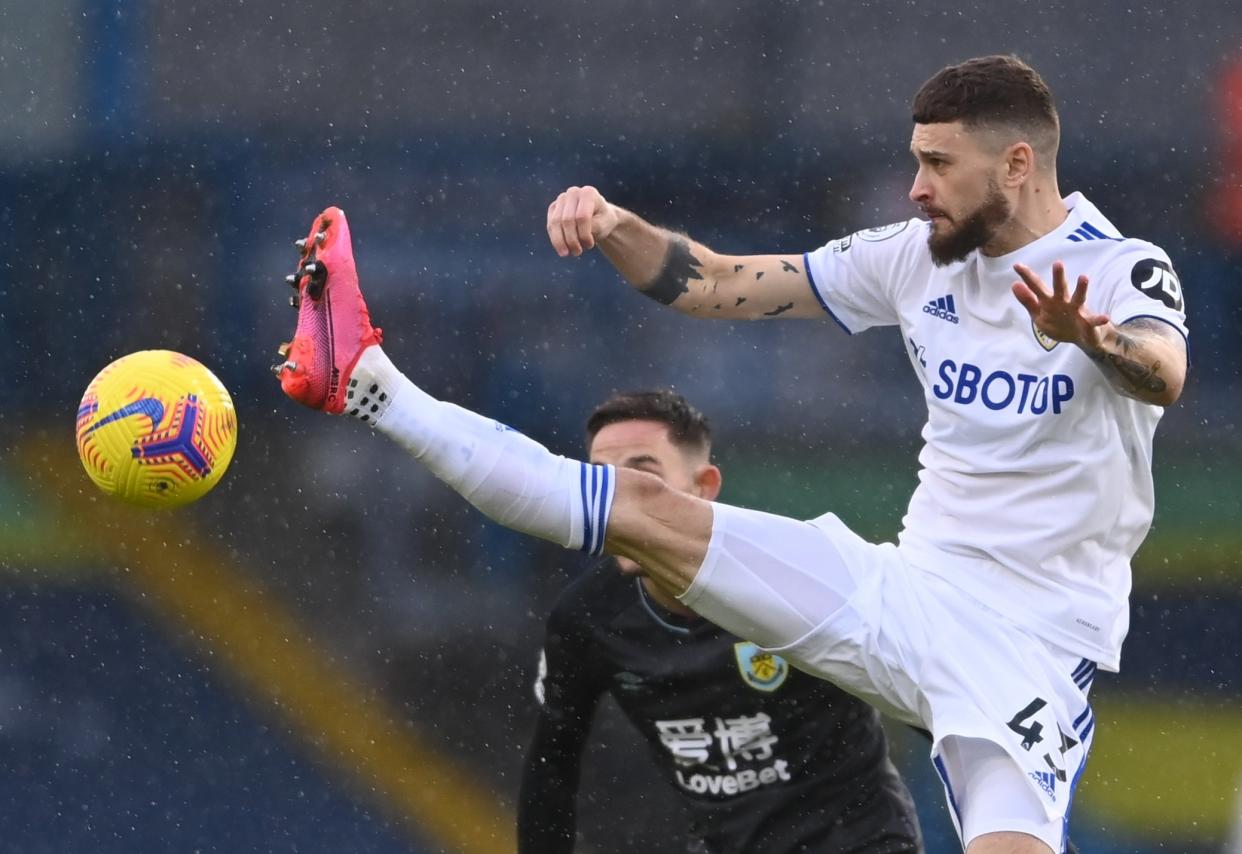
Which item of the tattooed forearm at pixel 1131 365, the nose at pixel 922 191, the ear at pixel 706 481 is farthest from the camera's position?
the ear at pixel 706 481

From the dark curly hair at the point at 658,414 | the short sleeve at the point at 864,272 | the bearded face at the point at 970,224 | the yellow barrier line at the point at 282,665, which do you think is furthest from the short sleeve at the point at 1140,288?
the yellow barrier line at the point at 282,665

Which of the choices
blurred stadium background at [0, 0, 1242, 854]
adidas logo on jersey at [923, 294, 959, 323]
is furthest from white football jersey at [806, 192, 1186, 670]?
blurred stadium background at [0, 0, 1242, 854]

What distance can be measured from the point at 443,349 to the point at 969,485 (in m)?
3.44

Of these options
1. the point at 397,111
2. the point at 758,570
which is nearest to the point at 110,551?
Result: the point at 397,111

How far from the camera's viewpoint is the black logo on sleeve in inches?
130

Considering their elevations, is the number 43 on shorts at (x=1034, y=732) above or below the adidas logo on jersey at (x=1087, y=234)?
below

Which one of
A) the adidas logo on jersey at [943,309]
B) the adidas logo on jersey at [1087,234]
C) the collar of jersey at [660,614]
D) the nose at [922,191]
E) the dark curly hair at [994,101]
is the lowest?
the collar of jersey at [660,614]

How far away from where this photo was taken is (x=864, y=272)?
12.8 feet

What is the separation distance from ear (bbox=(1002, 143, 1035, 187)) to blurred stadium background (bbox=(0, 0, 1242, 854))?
10.3 feet

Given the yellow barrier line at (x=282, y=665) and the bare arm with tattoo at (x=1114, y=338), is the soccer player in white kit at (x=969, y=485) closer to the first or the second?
the bare arm with tattoo at (x=1114, y=338)

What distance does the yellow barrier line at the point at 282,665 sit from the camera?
6426 mm

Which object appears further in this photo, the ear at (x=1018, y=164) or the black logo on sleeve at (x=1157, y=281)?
the ear at (x=1018, y=164)

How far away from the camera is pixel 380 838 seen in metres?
6.41

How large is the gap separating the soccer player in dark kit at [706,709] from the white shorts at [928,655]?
13.6 inches
